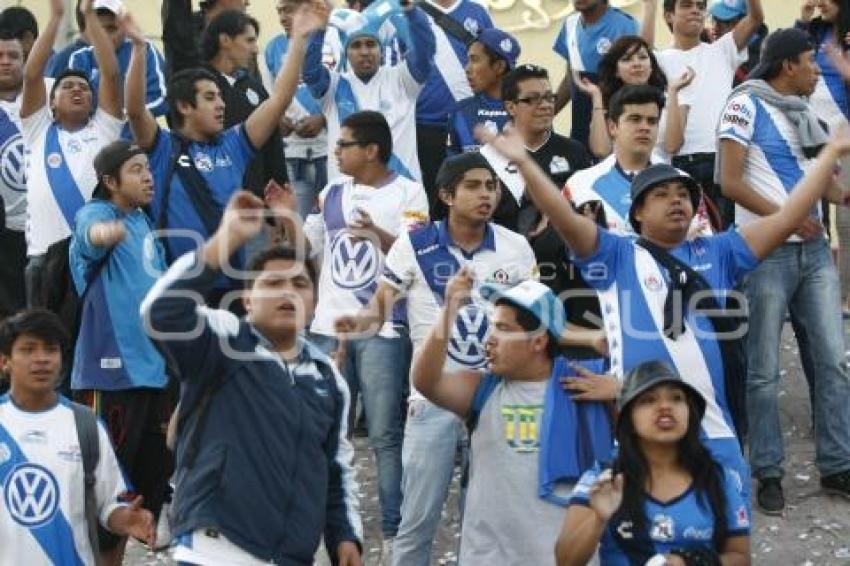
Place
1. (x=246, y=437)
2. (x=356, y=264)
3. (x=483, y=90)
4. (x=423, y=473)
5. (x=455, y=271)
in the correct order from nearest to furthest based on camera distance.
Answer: (x=246, y=437) < (x=423, y=473) < (x=455, y=271) < (x=356, y=264) < (x=483, y=90)

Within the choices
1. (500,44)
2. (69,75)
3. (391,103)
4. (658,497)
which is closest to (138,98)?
(69,75)

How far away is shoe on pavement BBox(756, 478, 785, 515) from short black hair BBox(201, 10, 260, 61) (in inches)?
160

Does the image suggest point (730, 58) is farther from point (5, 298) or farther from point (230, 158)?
point (5, 298)

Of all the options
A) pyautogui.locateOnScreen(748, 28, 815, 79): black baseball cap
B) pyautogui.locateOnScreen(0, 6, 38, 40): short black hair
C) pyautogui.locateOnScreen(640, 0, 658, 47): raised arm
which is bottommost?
pyautogui.locateOnScreen(748, 28, 815, 79): black baseball cap

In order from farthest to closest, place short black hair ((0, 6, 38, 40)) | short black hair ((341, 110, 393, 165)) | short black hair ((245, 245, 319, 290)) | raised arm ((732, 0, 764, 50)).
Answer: short black hair ((0, 6, 38, 40)) → raised arm ((732, 0, 764, 50)) → short black hair ((341, 110, 393, 165)) → short black hair ((245, 245, 319, 290))

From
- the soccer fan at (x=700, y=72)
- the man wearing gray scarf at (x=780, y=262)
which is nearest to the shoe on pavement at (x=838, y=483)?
the man wearing gray scarf at (x=780, y=262)

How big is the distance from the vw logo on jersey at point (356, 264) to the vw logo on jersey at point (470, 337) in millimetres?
968

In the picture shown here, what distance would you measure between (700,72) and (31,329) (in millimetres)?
5034

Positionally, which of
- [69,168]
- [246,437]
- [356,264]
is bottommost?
[246,437]

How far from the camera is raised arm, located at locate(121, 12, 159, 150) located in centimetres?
1029

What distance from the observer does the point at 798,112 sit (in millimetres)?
10023

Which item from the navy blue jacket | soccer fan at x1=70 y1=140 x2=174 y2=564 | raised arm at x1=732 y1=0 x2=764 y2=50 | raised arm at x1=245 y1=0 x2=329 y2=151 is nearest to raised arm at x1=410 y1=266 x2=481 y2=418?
the navy blue jacket

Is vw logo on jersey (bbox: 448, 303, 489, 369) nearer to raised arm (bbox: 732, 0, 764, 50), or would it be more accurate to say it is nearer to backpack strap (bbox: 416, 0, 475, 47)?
backpack strap (bbox: 416, 0, 475, 47)

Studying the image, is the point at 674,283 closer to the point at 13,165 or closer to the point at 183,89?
the point at 183,89
